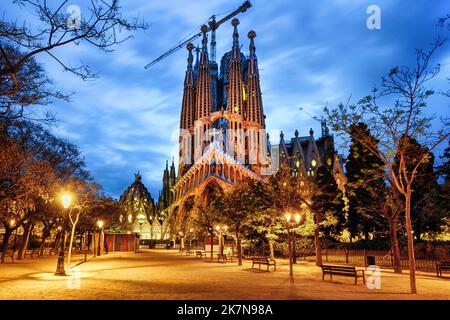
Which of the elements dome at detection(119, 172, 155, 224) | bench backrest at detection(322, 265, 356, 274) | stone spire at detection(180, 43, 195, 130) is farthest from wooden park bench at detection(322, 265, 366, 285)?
stone spire at detection(180, 43, 195, 130)

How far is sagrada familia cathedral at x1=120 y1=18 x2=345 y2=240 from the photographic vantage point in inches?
3287

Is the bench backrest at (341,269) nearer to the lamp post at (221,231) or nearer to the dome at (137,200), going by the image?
the lamp post at (221,231)

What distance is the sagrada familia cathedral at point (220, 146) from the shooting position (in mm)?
83500

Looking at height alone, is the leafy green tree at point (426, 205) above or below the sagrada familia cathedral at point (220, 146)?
below

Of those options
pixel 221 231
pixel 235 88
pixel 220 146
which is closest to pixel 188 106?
pixel 235 88

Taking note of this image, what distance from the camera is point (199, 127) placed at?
10212 cm

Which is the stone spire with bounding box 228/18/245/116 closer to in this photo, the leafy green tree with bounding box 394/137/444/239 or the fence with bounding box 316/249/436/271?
the leafy green tree with bounding box 394/137/444/239

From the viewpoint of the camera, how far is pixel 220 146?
297ft

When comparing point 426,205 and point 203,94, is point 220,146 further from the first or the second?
point 426,205

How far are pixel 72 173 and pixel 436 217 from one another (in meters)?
35.5

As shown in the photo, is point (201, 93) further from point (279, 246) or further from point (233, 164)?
point (279, 246)

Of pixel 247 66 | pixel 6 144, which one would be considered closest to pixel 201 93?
pixel 247 66

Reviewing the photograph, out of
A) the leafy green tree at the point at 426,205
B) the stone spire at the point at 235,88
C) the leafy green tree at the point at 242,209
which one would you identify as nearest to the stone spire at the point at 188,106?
the stone spire at the point at 235,88
